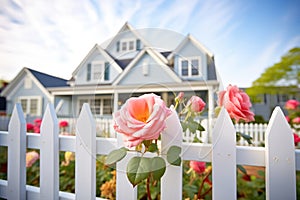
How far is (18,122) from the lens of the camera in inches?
28.4

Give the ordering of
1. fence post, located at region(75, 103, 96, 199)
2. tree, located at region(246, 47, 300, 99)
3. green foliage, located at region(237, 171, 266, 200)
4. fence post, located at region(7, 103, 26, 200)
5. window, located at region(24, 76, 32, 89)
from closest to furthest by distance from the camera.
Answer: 1. fence post, located at region(75, 103, 96, 199)
2. fence post, located at region(7, 103, 26, 200)
3. green foliage, located at region(237, 171, 266, 200)
4. window, located at region(24, 76, 32, 89)
5. tree, located at region(246, 47, 300, 99)

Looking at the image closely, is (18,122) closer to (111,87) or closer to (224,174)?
(111,87)

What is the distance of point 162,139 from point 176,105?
0.31 feet

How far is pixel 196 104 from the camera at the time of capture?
395 millimetres

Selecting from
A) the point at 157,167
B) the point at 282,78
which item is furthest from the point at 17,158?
the point at 282,78

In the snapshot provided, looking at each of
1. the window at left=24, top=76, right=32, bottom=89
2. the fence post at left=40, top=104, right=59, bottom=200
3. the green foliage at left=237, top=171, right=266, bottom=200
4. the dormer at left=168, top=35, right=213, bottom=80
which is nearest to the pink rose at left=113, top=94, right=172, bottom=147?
the dormer at left=168, top=35, right=213, bottom=80

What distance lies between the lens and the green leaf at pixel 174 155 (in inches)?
15.5

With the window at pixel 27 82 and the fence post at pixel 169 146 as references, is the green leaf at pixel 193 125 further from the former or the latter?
the window at pixel 27 82

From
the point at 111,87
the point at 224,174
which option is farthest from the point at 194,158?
the point at 111,87

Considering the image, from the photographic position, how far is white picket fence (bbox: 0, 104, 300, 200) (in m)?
0.44

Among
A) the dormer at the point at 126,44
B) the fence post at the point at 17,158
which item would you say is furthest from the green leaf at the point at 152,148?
the fence post at the point at 17,158

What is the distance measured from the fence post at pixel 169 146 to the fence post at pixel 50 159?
0.42 m

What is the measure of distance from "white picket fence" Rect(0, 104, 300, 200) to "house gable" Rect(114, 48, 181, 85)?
0.39ft

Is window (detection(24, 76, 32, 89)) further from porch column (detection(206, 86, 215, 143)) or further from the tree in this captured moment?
the tree
